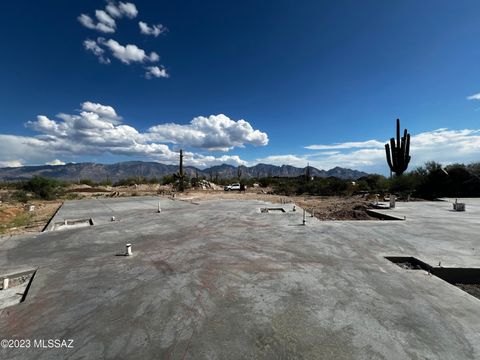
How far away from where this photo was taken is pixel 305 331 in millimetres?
3186

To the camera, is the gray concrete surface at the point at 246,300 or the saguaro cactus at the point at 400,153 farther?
the saguaro cactus at the point at 400,153

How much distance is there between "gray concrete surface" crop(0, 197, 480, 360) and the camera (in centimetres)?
294

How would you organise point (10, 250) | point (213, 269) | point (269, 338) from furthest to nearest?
point (10, 250)
point (213, 269)
point (269, 338)

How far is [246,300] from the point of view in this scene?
4.00 m

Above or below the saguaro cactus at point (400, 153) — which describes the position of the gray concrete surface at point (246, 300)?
below

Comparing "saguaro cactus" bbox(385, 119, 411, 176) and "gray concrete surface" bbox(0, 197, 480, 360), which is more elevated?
"saguaro cactus" bbox(385, 119, 411, 176)

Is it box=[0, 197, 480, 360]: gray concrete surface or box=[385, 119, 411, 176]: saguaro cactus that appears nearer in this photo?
box=[0, 197, 480, 360]: gray concrete surface

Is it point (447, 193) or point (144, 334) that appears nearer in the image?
point (144, 334)

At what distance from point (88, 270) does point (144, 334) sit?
3.14 meters

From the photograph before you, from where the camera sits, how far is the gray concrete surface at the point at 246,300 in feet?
9.64

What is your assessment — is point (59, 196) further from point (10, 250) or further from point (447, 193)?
point (447, 193)

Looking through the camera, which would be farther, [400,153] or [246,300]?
[400,153]

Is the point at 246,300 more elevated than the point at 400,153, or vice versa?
the point at 400,153

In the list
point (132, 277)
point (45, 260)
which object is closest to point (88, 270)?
point (132, 277)
